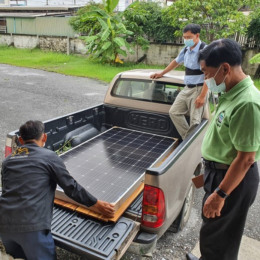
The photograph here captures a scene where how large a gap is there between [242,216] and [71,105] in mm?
6938

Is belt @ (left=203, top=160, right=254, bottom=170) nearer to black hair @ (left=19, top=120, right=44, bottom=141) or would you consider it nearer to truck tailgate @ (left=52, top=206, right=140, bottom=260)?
truck tailgate @ (left=52, top=206, right=140, bottom=260)

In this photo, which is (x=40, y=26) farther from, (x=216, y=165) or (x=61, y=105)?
(x=216, y=165)

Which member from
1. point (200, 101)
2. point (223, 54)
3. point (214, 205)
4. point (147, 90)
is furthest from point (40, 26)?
point (214, 205)

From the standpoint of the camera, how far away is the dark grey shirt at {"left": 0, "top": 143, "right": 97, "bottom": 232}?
1999 millimetres

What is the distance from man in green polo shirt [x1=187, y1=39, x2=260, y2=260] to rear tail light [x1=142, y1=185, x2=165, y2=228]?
39 cm

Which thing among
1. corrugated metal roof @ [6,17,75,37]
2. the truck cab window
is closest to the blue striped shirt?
the truck cab window

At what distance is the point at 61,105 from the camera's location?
840cm

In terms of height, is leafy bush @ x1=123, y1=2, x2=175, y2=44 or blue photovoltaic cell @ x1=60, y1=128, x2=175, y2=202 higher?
leafy bush @ x1=123, y1=2, x2=175, y2=44

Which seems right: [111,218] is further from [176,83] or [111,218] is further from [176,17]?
[176,17]

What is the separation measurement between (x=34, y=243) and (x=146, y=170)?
104cm

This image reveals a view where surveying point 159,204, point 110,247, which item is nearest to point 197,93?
point 159,204

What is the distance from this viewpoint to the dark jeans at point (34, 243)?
6.70ft

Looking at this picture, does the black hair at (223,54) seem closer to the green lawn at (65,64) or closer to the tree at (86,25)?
the green lawn at (65,64)

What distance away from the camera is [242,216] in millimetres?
2184
